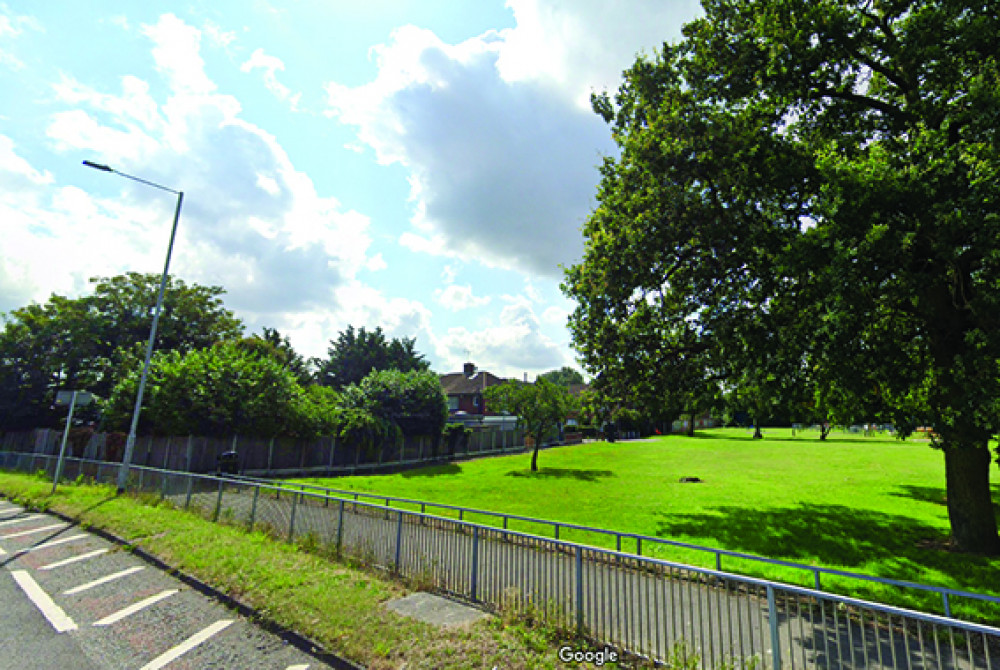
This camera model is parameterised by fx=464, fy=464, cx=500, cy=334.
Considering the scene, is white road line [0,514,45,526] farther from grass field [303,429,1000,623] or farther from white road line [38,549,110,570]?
grass field [303,429,1000,623]

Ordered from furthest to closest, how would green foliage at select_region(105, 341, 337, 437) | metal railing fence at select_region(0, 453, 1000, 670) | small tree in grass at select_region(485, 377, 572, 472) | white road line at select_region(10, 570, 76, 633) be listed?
small tree in grass at select_region(485, 377, 572, 472) → green foliage at select_region(105, 341, 337, 437) → white road line at select_region(10, 570, 76, 633) → metal railing fence at select_region(0, 453, 1000, 670)

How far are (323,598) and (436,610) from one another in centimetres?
165

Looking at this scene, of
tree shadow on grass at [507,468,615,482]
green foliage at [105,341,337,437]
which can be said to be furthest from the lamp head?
tree shadow on grass at [507,468,615,482]

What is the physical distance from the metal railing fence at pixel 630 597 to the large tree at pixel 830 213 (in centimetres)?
518

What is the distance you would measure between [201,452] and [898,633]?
26155 mm

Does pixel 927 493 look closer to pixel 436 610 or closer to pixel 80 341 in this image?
pixel 436 610

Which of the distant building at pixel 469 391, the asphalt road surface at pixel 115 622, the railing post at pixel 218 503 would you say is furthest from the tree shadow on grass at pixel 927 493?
the distant building at pixel 469 391

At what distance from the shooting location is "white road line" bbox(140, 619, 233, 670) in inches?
208

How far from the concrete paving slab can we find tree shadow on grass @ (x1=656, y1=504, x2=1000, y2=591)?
8143 millimetres

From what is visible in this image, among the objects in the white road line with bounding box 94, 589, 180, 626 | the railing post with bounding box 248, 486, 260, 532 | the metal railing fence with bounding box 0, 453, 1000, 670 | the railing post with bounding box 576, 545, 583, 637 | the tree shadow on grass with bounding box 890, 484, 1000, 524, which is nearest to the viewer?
the metal railing fence with bounding box 0, 453, 1000, 670

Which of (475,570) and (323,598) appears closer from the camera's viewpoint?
(323,598)

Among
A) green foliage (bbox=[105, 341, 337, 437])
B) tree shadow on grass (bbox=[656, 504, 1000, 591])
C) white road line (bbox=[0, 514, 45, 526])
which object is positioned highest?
green foliage (bbox=[105, 341, 337, 437])

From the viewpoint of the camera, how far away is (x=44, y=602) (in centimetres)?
702

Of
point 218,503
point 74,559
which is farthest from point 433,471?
point 74,559
